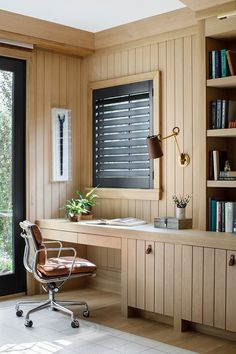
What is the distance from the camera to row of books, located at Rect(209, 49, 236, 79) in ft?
13.9

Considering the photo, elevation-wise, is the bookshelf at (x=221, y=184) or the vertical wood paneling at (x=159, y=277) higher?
the bookshelf at (x=221, y=184)

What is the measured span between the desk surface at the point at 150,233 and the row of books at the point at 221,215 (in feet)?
0.32

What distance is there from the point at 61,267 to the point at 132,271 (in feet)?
2.04

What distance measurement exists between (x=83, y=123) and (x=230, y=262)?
2.69 meters

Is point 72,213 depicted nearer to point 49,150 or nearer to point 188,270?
point 49,150

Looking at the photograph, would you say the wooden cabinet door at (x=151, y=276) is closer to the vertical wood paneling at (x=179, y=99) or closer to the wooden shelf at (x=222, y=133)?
the vertical wood paneling at (x=179, y=99)

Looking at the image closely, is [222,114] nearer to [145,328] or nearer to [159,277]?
[159,277]

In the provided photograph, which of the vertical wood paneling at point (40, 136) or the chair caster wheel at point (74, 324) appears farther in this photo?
the vertical wood paneling at point (40, 136)

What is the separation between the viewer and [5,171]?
17.3ft

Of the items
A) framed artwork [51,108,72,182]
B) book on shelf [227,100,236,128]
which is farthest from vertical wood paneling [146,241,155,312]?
framed artwork [51,108,72,182]

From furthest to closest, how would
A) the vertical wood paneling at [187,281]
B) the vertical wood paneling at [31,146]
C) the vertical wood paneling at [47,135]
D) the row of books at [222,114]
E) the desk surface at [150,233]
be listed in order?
1. the vertical wood paneling at [47,135]
2. the vertical wood paneling at [31,146]
3. the row of books at [222,114]
4. the vertical wood paneling at [187,281]
5. the desk surface at [150,233]

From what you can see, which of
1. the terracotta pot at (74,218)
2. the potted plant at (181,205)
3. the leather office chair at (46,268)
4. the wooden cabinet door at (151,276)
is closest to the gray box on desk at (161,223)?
the potted plant at (181,205)

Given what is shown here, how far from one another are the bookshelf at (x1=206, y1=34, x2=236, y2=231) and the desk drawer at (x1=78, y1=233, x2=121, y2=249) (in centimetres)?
82

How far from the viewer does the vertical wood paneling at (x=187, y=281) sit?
13.5 ft
